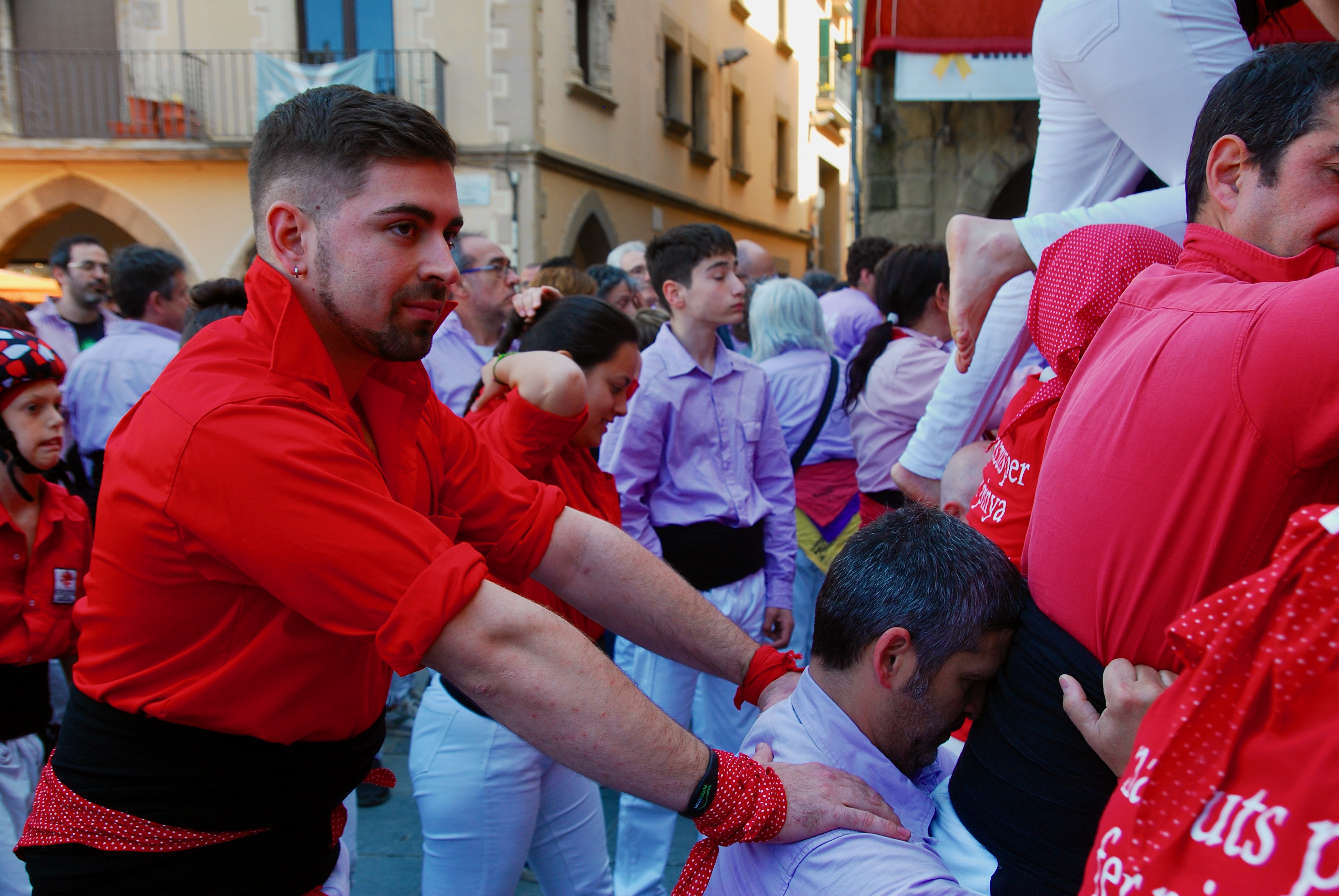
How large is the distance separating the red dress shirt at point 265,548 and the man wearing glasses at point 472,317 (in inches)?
119

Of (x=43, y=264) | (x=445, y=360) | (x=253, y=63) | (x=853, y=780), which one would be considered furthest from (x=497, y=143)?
(x=853, y=780)

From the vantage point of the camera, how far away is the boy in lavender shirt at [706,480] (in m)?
3.78

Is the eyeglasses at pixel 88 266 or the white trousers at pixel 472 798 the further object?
the eyeglasses at pixel 88 266

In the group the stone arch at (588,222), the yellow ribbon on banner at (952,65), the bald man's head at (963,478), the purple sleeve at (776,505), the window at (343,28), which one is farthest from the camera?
the stone arch at (588,222)

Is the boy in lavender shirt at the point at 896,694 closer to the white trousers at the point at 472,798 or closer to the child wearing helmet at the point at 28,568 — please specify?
the white trousers at the point at 472,798

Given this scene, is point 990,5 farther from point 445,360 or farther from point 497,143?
point 497,143

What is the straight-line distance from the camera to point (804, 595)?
4.91 meters

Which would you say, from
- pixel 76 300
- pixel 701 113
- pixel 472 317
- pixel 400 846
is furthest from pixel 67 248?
pixel 701 113

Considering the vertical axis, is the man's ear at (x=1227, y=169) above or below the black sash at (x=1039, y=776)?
above

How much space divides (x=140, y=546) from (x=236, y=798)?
45cm

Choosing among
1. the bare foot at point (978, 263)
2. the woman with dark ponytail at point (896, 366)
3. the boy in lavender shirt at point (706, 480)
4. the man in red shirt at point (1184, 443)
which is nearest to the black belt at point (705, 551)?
the boy in lavender shirt at point (706, 480)

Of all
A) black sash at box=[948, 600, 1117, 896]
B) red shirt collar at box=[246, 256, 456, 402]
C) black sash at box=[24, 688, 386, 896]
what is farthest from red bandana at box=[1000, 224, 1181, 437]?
black sash at box=[24, 688, 386, 896]

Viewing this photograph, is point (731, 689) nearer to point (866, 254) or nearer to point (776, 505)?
point (776, 505)

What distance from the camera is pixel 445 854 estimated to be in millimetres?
2646
